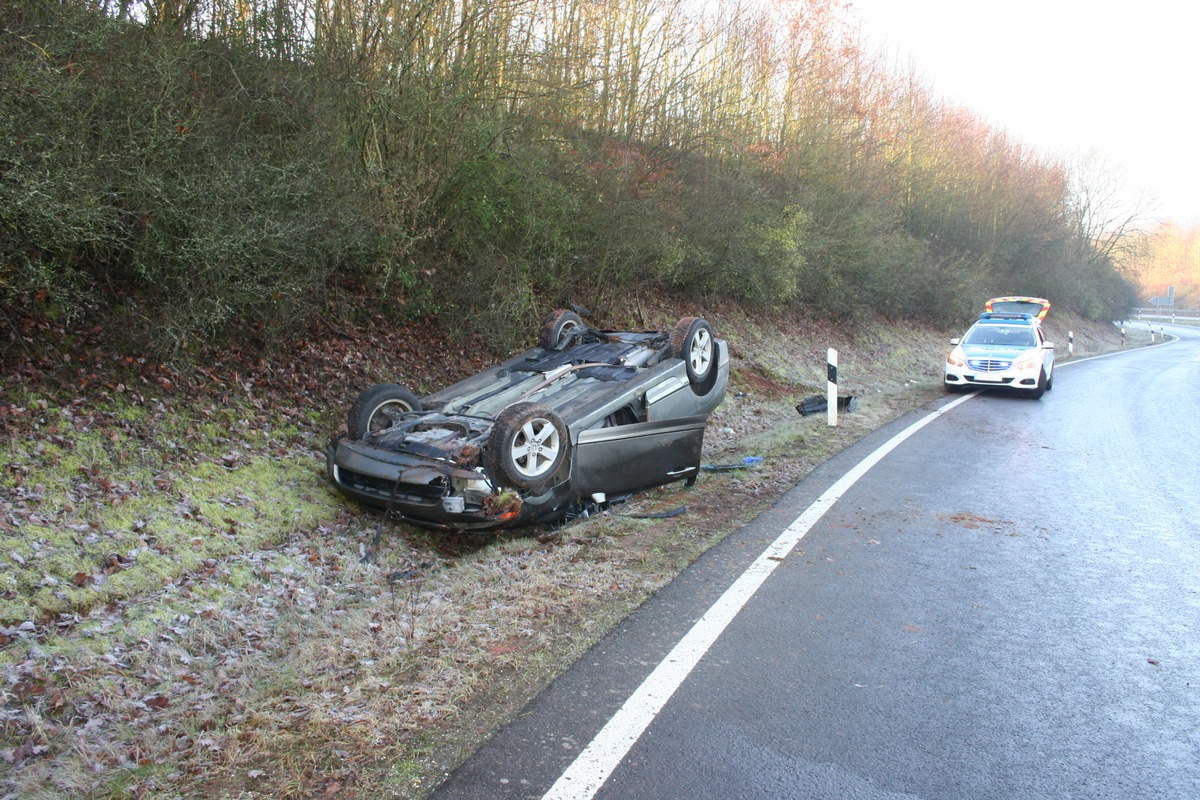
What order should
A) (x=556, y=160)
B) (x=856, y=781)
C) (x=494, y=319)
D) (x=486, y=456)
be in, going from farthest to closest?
(x=556, y=160) < (x=494, y=319) < (x=486, y=456) < (x=856, y=781)

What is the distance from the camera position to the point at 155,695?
3.82 meters

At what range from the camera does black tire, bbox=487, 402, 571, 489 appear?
231 inches

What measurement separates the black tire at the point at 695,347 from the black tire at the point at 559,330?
1.25 meters

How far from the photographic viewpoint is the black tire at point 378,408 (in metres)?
6.76

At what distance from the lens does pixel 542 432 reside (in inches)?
242

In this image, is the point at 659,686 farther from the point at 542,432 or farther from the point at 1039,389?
the point at 1039,389

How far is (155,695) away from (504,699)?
166cm

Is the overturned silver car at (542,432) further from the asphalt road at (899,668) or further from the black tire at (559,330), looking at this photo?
the asphalt road at (899,668)

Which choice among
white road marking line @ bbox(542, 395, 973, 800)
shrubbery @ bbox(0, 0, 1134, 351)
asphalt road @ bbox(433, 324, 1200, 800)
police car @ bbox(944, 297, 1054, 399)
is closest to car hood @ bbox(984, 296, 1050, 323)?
police car @ bbox(944, 297, 1054, 399)

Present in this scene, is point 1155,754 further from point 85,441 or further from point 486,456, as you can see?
point 85,441

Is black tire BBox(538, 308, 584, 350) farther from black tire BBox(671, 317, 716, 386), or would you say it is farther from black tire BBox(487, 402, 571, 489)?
black tire BBox(487, 402, 571, 489)

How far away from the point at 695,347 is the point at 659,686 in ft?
16.1

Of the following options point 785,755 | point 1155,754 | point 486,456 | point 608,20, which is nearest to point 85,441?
point 486,456

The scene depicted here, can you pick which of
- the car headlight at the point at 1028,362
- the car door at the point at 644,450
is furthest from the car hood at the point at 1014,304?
the car door at the point at 644,450
